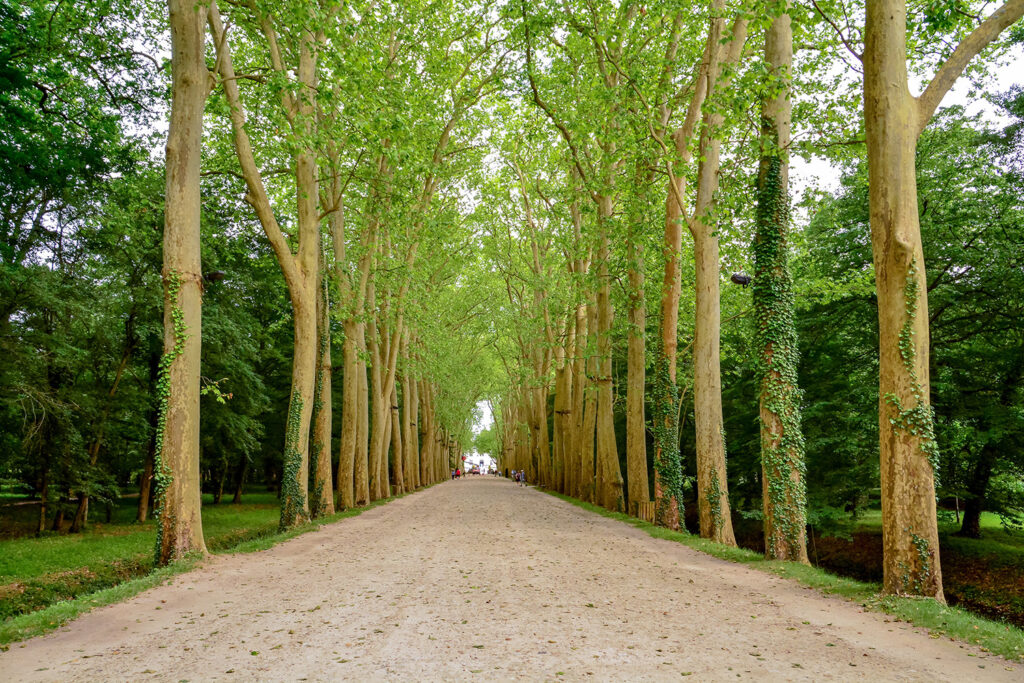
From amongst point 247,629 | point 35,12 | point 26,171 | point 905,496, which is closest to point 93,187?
point 26,171

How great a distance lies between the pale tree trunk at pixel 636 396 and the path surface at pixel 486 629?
7.44m

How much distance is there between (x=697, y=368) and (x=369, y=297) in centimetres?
1267

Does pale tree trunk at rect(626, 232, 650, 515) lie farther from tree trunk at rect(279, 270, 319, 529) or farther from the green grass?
the green grass

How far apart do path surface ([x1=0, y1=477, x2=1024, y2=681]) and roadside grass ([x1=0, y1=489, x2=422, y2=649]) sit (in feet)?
1.13

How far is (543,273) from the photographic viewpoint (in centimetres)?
3058

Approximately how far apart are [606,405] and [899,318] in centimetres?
1371

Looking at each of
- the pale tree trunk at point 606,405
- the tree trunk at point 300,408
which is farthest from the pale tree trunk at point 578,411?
the tree trunk at point 300,408

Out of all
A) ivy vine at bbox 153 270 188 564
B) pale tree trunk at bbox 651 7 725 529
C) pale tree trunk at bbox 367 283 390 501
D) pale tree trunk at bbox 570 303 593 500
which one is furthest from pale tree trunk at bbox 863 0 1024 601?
pale tree trunk at bbox 367 283 390 501

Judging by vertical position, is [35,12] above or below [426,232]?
above

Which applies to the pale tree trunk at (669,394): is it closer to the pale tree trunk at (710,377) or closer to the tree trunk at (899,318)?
the pale tree trunk at (710,377)

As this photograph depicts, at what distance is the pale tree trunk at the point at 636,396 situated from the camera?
56.7ft

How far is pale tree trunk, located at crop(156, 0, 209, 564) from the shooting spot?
9.12 meters

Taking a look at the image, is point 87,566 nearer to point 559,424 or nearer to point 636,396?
point 636,396

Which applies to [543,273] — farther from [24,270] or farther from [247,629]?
[247,629]
